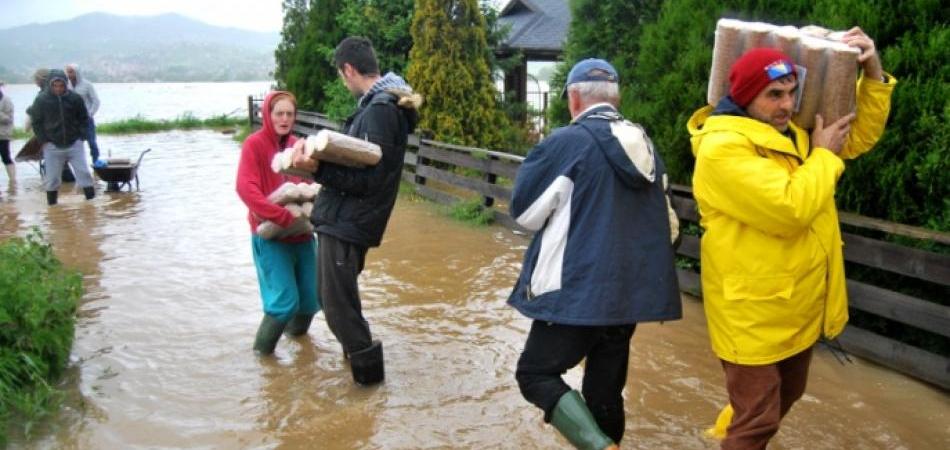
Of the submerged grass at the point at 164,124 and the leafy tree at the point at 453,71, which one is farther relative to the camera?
the submerged grass at the point at 164,124

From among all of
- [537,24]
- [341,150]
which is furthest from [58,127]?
[537,24]

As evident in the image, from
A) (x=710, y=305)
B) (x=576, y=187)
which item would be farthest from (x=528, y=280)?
(x=710, y=305)

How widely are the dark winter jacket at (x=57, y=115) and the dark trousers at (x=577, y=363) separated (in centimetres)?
1018

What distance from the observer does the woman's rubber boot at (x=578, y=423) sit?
3104 millimetres

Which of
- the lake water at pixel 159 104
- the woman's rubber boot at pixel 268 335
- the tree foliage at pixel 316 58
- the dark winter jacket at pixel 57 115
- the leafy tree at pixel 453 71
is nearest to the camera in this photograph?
the woman's rubber boot at pixel 268 335

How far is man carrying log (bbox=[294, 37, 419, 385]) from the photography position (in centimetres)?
440

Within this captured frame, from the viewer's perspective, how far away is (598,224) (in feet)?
10.0

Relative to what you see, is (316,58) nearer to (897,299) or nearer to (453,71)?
(453,71)

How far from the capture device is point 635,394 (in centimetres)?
467

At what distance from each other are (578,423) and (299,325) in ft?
10.3

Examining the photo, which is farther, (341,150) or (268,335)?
(268,335)

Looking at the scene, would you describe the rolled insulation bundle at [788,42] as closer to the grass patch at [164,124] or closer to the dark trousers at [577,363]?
the dark trousers at [577,363]

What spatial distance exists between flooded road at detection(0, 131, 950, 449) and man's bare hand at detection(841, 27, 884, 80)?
1.93 m

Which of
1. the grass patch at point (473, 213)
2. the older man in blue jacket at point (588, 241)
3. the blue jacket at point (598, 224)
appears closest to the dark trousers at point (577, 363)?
the older man in blue jacket at point (588, 241)
